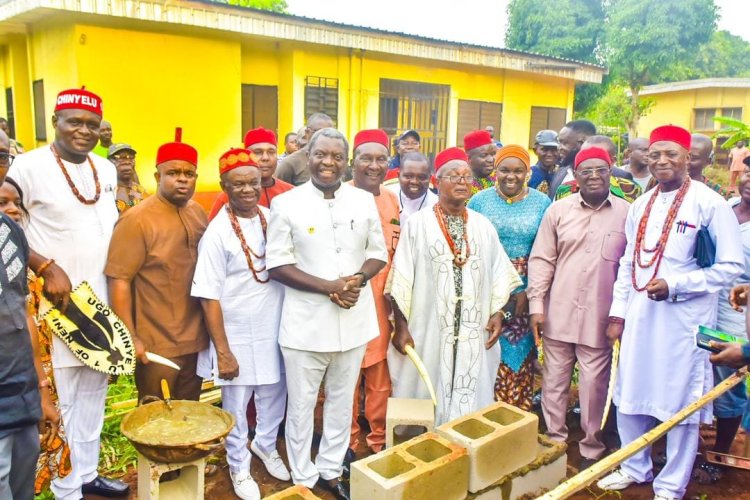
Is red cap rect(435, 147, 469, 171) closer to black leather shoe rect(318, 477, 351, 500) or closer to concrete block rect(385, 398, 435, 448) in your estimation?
concrete block rect(385, 398, 435, 448)

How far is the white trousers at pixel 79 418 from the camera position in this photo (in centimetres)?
342

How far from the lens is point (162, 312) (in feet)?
11.3

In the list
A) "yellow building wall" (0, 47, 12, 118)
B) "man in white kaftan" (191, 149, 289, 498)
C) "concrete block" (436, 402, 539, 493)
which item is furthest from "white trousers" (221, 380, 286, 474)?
"yellow building wall" (0, 47, 12, 118)

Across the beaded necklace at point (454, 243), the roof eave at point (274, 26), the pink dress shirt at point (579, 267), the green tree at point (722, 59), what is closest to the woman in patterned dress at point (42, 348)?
the beaded necklace at point (454, 243)

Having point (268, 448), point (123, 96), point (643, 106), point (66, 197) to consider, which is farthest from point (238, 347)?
point (643, 106)

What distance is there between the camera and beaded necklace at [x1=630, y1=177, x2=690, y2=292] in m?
3.69

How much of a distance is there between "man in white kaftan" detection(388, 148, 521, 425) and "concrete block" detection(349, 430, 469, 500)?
759mm

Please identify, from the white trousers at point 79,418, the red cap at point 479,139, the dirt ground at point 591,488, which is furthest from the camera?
the red cap at point 479,139

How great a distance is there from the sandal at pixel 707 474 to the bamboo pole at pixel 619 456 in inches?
34.5

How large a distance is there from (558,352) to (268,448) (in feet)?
6.86

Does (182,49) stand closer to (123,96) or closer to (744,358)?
(123,96)

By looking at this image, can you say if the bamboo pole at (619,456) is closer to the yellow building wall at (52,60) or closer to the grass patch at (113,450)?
the grass patch at (113,450)

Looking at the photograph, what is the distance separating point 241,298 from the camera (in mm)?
3561

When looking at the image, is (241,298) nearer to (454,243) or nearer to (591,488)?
(454,243)
